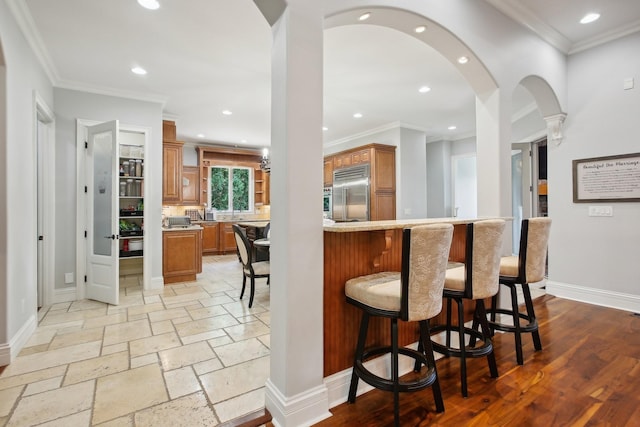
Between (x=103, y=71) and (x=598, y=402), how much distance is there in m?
5.57

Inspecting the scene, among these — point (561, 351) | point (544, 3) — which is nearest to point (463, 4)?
point (544, 3)

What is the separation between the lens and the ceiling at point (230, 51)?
270 cm

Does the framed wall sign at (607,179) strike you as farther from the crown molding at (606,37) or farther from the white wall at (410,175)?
the white wall at (410,175)

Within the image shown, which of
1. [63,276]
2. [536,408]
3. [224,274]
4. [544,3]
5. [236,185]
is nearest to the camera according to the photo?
[536,408]

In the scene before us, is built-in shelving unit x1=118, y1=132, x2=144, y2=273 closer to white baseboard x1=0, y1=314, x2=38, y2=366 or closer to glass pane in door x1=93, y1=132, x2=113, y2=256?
glass pane in door x1=93, y1=132, x2=113, y2=256

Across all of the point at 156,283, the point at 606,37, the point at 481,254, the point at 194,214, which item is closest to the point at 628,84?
the point at 606,37

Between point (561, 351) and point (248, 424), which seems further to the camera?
point (561, 351)

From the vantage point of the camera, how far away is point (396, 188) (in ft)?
21.0

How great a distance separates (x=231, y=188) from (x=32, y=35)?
601 centimetres

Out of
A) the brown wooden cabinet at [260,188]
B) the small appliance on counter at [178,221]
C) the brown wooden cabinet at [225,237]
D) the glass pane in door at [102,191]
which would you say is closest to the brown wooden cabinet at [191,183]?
the brown wooden cabinet at [225,237]

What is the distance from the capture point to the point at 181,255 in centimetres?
496

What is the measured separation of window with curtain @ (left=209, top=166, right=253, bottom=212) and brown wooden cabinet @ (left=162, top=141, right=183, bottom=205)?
303 centimetres

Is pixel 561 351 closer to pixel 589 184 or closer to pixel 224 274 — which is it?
pixel 589 184

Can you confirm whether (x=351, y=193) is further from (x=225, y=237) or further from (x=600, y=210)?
(x=600, y=210)
